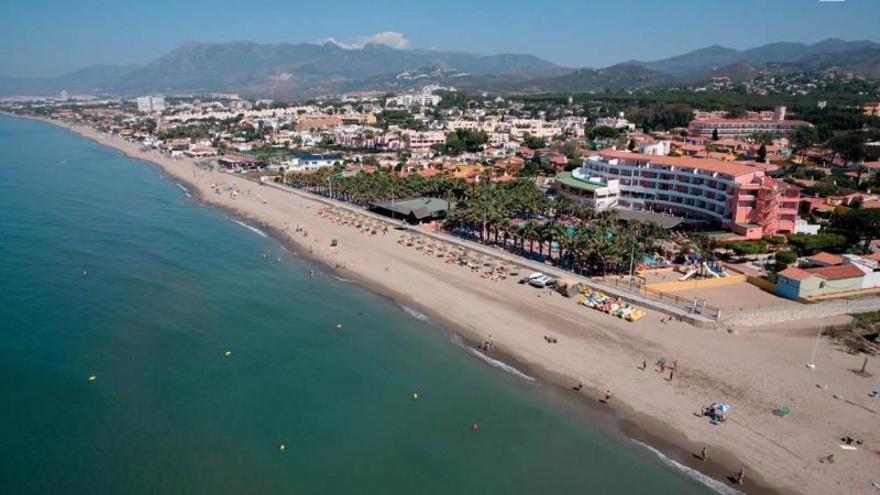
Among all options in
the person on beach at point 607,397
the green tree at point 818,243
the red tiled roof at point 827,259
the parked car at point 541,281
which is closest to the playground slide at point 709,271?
the red tiled roof at point 827,259

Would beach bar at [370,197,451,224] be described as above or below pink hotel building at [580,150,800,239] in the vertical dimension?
below

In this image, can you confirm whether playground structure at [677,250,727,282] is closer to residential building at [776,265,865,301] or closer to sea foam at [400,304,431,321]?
residential building at [776,265,865,301]

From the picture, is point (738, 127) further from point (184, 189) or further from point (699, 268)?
point (184, 189)

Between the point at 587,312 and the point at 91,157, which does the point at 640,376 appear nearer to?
the point at 587,312

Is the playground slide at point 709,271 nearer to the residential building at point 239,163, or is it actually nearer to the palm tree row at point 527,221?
the palm tree row at point 527,221

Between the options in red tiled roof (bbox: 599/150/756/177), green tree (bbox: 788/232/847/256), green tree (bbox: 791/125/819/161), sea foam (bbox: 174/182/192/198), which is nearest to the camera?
green tree (bbox: 788/232/847/256)

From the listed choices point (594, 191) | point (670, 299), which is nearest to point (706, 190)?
point (594, 191)

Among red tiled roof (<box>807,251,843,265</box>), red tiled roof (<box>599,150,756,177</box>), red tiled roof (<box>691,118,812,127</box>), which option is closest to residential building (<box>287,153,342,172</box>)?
red tiled roof (<box>599,150,756,177</box>)

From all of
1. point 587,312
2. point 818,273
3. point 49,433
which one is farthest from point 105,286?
point 818,273
